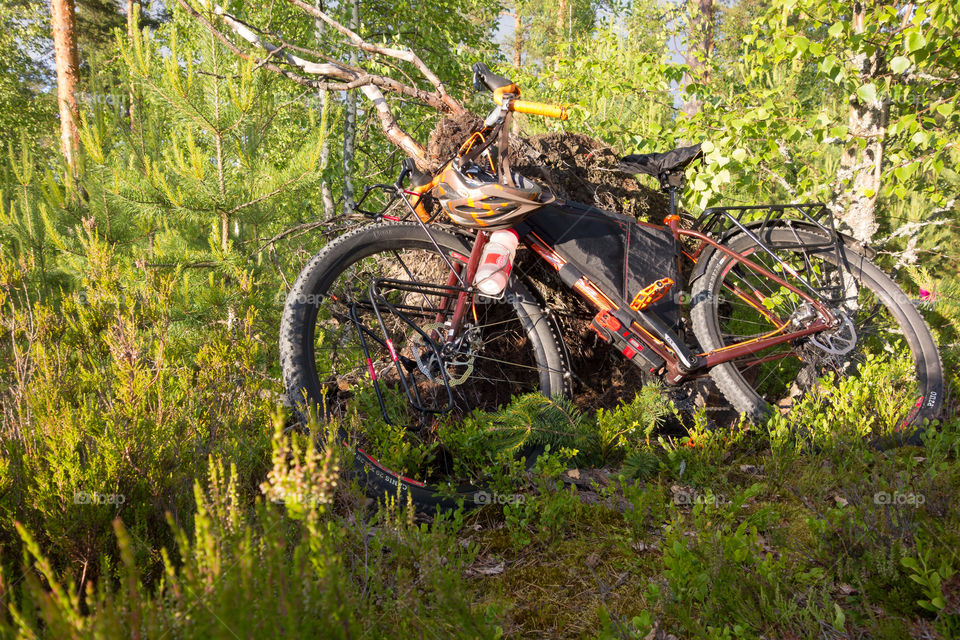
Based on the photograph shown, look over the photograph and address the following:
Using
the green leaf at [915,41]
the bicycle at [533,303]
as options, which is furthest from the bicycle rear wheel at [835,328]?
the green leaf at [915,41]

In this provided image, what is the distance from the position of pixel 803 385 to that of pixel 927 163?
59.3 inches

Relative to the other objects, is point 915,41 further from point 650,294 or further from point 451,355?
point 451,355

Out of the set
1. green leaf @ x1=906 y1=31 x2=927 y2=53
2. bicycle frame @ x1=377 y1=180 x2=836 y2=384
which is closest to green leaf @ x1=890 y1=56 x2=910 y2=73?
green leaf @ x1=906 y1=31 x2=927 y2=53

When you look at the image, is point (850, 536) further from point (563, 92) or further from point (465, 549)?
point (563, 92)

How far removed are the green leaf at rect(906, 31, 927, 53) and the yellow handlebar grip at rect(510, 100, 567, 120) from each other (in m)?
1.95

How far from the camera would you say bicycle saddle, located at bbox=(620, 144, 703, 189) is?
3361 mm

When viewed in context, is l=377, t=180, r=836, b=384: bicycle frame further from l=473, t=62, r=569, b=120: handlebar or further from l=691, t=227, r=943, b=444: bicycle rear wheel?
l=473, t=62, r=569, b=120: handlebar

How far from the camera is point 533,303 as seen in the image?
3055mm

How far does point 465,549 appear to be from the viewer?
228cm

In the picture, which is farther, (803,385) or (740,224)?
(803,385)

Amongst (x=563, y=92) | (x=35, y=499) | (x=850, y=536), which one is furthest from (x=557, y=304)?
(x=563, y=92)

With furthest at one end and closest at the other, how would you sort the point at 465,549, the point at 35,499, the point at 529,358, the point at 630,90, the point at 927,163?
the point at 630,90
the point at 529,358
the point at 927,163
the point at 465,549
the point at 35,499

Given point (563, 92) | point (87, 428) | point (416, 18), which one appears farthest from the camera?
point (416, 18)

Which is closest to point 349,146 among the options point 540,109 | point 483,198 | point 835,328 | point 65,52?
point 483,198
